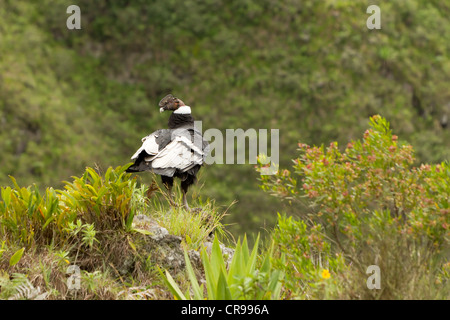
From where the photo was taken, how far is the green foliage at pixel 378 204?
4.98 metres

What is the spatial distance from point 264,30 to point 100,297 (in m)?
34.8

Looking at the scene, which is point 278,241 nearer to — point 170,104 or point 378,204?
point 378,204

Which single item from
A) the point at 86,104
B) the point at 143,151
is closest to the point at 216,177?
the point at 86,104

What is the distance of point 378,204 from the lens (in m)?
5.64

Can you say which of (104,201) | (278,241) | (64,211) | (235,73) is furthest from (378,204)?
(235,73)

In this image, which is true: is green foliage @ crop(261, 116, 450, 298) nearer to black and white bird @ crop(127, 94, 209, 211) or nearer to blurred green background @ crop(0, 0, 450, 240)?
black and white bird @ crop(127, 94, 209, 211)

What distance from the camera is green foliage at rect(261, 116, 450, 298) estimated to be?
4977 mm

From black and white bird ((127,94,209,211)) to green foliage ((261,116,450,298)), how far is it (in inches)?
39.1

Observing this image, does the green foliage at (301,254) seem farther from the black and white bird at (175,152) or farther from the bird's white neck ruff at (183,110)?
the bird's white neck ruff at (183,110)

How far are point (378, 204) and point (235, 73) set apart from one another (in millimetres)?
32682

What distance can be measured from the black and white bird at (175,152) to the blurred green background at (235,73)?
2615 centimetres

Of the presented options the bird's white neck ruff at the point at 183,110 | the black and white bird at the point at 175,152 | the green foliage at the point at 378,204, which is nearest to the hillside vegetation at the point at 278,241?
the green foliage at the point at 378,204

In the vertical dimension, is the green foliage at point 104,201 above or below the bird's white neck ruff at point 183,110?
below
